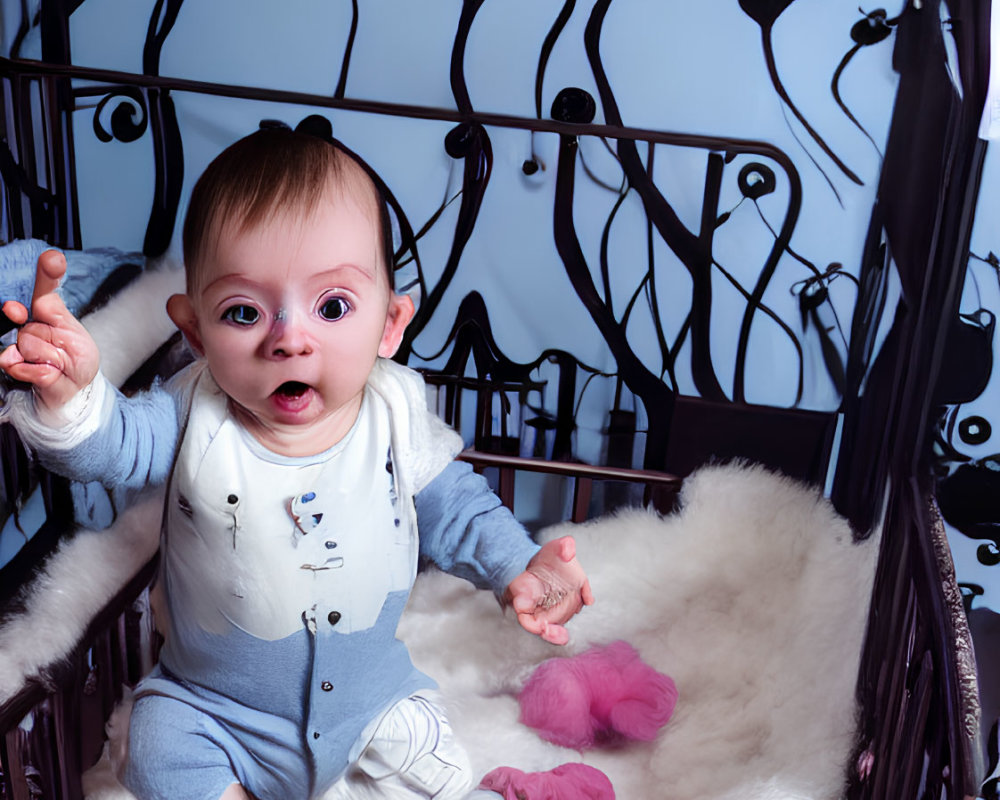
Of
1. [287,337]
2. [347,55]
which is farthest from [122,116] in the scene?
[287,337]

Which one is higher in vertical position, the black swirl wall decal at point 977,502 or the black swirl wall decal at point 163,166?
the black swirl wall decal at point 163,166

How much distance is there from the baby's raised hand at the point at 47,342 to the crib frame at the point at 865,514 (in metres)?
0.20

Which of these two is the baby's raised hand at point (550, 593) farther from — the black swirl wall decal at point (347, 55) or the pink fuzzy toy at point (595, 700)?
the black swirl wall decal at point (347, 55)

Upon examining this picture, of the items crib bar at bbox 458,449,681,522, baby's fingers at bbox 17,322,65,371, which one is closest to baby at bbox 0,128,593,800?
baby's fingers at bbox 17,322,65,371

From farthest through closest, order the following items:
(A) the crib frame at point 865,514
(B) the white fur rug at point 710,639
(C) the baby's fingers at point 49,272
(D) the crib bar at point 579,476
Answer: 1. (D) the crib bar at point 579,476
2. (B) the white fur rug at point 710,639
3. (A) the crib frame at point 865,514
4. (C) the baby's fingers at point 49,272

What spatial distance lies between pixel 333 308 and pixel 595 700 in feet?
1.25

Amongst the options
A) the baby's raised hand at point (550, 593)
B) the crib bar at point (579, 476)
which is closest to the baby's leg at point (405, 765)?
the baby's raised hand at point (550, 593)

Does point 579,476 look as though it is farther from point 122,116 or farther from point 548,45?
point 122,116

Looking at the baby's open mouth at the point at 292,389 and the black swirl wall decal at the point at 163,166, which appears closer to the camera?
the baby's open mouth at the point at 292,389

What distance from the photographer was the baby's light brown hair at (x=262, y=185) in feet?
1.77

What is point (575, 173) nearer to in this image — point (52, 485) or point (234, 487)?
point (234, 487)

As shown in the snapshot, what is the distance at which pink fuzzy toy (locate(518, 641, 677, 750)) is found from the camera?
709 mm

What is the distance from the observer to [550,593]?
2.10 feet

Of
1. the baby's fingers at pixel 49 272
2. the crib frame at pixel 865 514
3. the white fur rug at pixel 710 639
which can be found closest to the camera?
the baby's fingers at pixel 49 272
